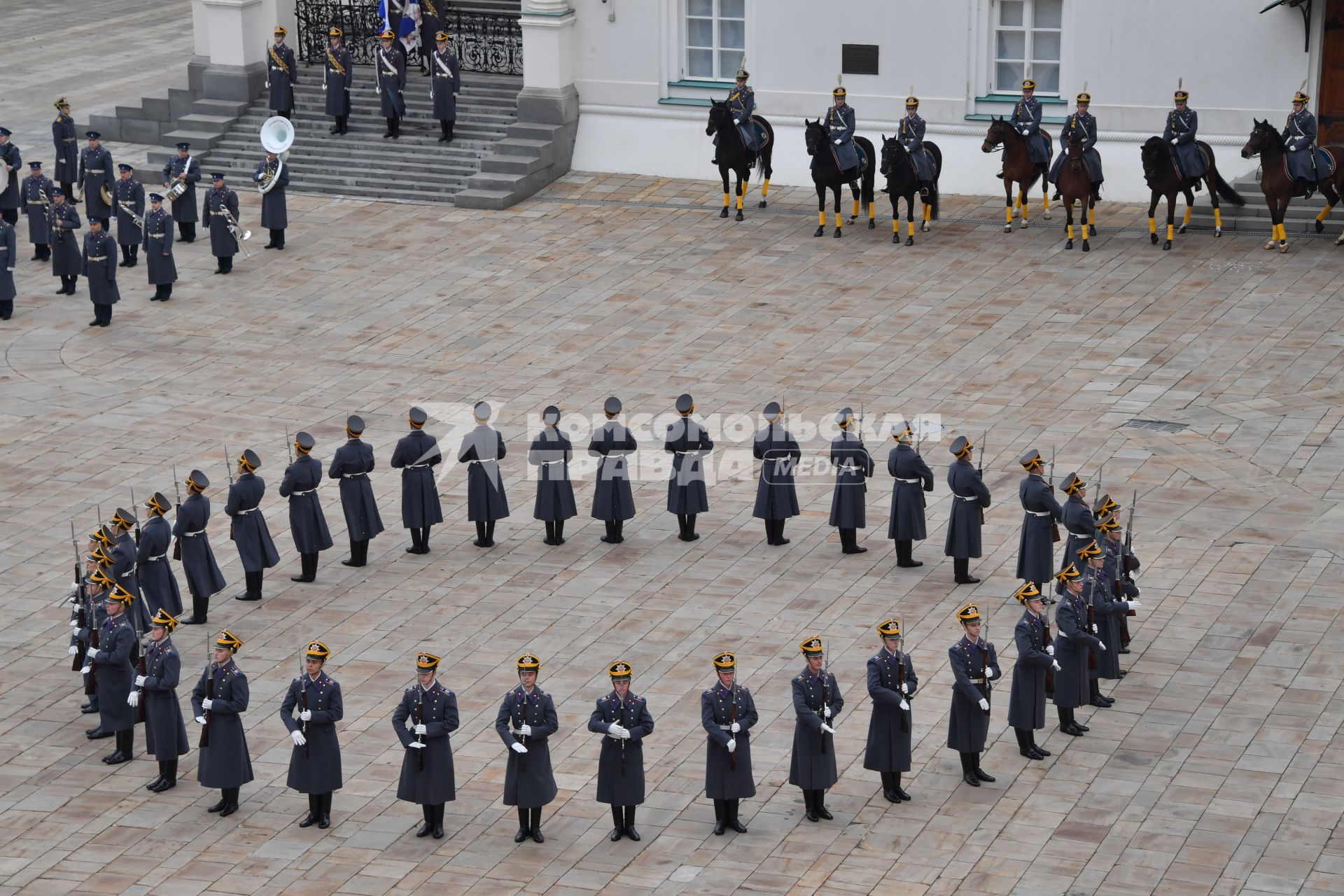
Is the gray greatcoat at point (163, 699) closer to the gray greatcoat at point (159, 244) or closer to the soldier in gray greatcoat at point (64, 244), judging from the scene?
the gray greatcoat at point (159, 244)

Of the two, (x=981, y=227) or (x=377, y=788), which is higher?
(x=981, y=227)

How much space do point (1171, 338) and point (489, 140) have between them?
1120 centimetres

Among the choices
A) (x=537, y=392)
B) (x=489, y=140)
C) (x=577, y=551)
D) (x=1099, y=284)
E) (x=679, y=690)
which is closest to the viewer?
(x=679, y=690)

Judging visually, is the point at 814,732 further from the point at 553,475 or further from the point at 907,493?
the point at 553,475

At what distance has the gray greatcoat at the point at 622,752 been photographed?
1455cm

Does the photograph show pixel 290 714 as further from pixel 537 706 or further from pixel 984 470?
pixel 984 470

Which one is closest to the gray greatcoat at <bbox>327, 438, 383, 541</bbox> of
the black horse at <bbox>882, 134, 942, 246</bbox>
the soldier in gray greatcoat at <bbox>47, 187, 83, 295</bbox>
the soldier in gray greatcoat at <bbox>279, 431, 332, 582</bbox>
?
the soldier in gray greatcoat at <bbox>279, 431, 332, 582</bbox>

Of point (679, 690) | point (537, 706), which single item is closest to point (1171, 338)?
point (679, 690)

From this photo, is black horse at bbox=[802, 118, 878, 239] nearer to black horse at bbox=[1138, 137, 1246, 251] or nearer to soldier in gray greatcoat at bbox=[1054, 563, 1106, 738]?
black horse at bbox=[1138, 137, 1246, 251]

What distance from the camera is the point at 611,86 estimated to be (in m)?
31.3

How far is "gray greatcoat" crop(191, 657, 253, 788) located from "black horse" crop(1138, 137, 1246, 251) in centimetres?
1556

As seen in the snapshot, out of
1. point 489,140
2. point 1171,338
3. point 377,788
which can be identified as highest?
point 489,140

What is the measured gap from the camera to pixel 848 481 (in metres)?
19.1

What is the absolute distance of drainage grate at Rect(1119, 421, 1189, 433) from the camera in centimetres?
2188
